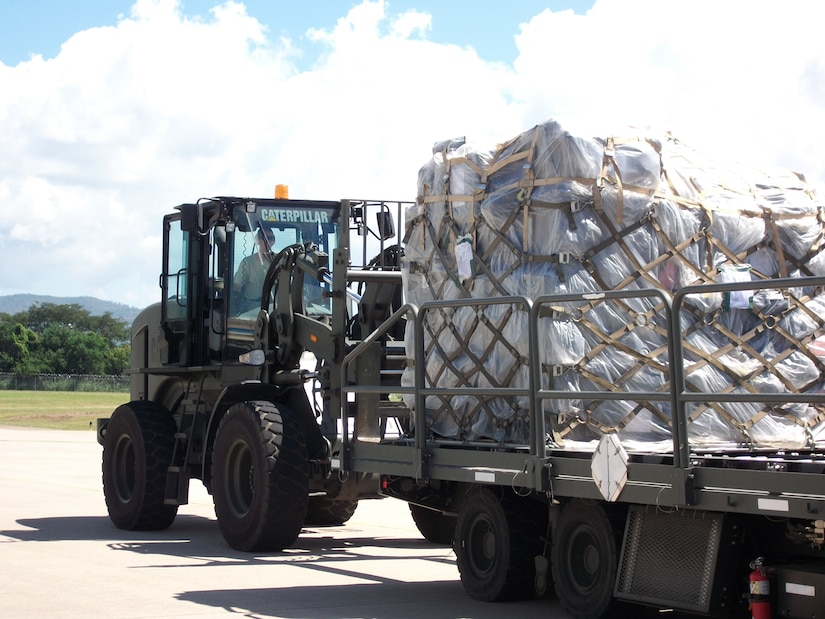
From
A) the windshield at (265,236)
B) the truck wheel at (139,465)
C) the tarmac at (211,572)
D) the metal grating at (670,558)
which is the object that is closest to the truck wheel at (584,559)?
the metal grating at (670,558)

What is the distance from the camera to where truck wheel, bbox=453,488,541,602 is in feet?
29.6

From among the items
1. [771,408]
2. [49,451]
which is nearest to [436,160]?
[771,408]

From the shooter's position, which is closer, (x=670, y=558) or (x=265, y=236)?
(x=670, y=558)

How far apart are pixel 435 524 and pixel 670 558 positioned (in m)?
5.76

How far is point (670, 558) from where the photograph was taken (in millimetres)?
7730

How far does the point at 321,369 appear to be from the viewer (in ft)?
40.1

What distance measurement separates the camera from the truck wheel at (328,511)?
46.1 feet

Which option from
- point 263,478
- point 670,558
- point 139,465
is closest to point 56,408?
point 139,465

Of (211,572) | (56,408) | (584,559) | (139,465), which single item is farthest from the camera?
(56,408)

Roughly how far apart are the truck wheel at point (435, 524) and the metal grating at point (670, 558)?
17.7ft

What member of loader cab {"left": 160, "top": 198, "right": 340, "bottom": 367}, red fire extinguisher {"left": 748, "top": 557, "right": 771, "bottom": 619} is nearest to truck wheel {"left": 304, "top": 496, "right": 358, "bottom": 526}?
loader cab {"left": 160, "top": 198, "right": 340, "bottom": 367}

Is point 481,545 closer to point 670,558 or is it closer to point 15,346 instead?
point 670,558

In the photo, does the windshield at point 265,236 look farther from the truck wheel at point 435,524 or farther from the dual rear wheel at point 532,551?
the dual rear wheel at point 532,551

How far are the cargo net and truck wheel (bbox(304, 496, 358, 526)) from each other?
181 inches
